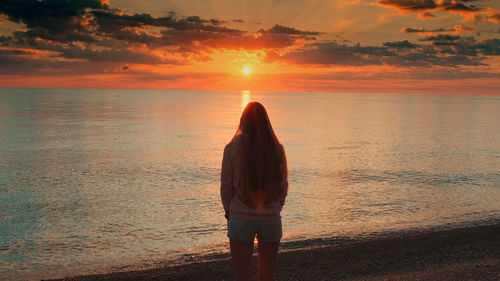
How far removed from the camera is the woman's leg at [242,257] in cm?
486

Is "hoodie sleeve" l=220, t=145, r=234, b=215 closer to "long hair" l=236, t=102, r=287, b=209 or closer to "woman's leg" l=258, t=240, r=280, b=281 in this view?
"long hair" l=236, t=102, r=287, b=209

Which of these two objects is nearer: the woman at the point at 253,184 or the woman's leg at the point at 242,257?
the woman at the point at 253,184

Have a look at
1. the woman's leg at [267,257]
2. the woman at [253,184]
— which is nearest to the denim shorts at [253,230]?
the woman at [253,184]

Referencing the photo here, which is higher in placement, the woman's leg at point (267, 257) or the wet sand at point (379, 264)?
the woman's leg at point (267, 257)

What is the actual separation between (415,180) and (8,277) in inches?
781

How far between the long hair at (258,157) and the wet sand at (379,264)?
4.46 metres

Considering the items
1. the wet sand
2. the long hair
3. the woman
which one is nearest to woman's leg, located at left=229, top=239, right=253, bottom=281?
the woman

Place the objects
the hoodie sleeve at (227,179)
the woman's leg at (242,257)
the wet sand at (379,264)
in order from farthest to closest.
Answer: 1. the wet sand at (379,264)
2. the woman's leg at (242,257)
3. the hoodie sleeve at (227,179)

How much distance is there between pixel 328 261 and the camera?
965 centimetres

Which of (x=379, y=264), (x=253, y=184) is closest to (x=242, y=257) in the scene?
(x=253, y=184)

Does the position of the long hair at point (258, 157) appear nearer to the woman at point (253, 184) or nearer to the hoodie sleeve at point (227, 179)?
the woman at point (253, 184)

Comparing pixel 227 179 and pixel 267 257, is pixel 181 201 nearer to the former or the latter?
pixel 267 257

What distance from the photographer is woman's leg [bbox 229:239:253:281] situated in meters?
4.86

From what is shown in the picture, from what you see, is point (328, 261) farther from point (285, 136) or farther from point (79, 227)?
point (285, 136)
